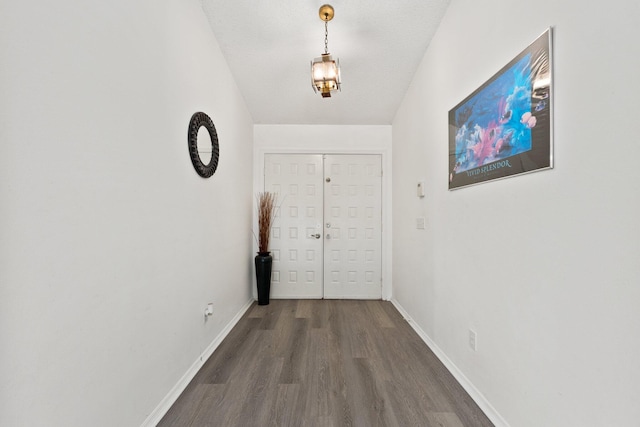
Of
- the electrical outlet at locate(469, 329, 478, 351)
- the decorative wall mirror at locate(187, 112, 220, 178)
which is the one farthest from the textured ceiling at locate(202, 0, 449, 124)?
the electrical outlet at locate(469, 329, 478, 351)

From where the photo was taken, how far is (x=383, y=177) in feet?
13.0

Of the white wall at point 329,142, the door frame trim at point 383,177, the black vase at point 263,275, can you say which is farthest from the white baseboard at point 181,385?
the white wall at point 329,142

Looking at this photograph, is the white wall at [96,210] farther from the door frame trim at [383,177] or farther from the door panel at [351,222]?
the door panel at [351,222]

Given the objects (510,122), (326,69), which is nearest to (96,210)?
(326,69)

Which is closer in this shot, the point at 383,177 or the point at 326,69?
the point at 326,69

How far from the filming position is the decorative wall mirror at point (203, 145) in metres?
2.02

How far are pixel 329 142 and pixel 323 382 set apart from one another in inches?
117

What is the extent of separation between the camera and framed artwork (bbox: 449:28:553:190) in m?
1.22

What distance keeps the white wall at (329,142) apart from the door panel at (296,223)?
111 mm

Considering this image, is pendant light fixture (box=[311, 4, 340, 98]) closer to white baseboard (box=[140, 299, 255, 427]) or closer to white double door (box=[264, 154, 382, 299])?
white double door (box=[264, 154, 382, 299])

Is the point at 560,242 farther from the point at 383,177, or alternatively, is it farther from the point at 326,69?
the point at 383,177

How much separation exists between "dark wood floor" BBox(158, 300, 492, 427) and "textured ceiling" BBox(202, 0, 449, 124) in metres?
2.58

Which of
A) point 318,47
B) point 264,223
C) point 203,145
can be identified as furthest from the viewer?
point 264,223

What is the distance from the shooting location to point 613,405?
3.08 feet
